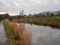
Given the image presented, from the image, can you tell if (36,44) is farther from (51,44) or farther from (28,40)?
(28,40)

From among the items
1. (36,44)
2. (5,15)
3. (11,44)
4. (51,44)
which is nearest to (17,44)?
(11,44)

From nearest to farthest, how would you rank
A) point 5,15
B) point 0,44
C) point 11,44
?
point 11,44, point 0,44, point 5,15

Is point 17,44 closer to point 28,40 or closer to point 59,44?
point 28,40

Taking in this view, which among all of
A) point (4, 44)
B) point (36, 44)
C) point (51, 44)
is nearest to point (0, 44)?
point (4, 44)

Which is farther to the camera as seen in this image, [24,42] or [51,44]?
[51,44]

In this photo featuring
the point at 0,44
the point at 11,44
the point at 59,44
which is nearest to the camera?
the point at 11,44

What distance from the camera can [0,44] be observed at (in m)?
13.4

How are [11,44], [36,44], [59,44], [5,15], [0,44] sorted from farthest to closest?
[5,15], [59,44], [36,44], [0,44], [11,44]

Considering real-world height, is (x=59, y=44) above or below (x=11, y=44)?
below

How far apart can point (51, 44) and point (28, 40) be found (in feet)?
15.7

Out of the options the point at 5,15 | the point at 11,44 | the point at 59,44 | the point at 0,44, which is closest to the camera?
the point at 11,44

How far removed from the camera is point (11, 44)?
41.1ft

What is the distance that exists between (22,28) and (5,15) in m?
76.0

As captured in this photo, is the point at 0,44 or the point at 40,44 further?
→ the point at 40,44
